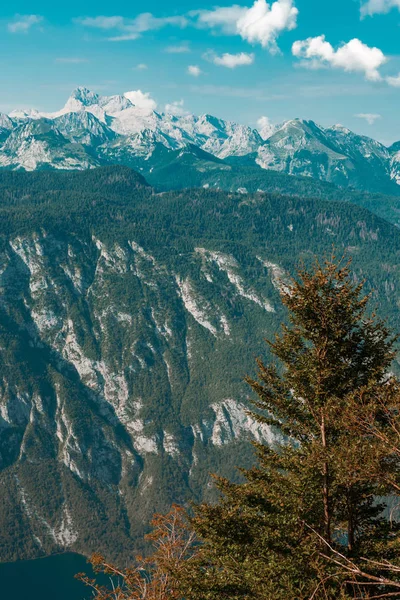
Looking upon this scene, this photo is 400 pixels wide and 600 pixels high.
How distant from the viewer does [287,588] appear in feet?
115

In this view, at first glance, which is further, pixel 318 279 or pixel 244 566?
pixel 318 279

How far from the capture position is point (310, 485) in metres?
37.4

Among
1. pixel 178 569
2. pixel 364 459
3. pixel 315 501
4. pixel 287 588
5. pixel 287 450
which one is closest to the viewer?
pixel 364 459

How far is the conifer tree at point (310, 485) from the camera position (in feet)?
115

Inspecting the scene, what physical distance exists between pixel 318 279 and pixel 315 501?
1591cm

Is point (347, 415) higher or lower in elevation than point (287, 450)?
higher

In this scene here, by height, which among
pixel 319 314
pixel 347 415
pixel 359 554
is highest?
pixel 319 314

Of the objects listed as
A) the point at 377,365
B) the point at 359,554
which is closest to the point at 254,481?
the point at 359,554

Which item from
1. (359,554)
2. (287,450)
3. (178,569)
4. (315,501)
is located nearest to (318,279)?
(287,450)

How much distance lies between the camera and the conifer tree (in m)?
35.2

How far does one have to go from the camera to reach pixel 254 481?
4244cm

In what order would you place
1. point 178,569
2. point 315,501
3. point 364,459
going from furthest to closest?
point 178,569 < point 315,501 < point 364,459

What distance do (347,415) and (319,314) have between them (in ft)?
40.9

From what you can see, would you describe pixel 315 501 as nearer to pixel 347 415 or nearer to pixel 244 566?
pixel 244 566
